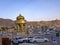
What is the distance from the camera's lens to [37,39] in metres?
27.8

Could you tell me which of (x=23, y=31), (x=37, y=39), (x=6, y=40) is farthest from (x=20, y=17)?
(x=6, y=40)

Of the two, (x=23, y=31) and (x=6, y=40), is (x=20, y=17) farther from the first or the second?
(x=6, y=40)

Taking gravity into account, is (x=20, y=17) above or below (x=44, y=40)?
above

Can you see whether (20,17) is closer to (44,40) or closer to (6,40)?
(44,40)

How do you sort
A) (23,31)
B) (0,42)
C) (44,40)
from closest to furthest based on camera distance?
(0,42) < (44,40) < (23,31)

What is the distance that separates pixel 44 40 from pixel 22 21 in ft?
70.5

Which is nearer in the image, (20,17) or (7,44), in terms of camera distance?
(7,44)

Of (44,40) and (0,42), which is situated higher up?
(0,42)

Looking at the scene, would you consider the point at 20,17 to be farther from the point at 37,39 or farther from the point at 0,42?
the point at 0,42

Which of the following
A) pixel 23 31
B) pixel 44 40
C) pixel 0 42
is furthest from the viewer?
pixel 23 31

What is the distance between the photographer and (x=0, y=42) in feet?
20.6

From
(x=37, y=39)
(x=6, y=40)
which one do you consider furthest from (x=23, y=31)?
(x=6, y=40)

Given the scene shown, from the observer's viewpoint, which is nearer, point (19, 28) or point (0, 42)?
point (0, 42)

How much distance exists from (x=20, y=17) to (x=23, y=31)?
4094 mm
